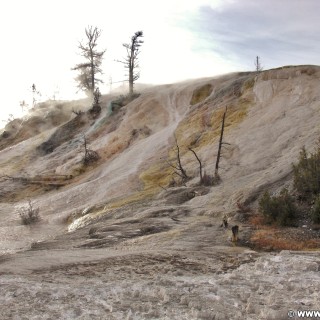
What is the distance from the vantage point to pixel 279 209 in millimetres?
13242

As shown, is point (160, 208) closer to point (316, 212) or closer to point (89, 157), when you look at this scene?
point (316, 212)

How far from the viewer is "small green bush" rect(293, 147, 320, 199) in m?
14.0

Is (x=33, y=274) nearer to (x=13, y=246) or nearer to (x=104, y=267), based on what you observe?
(x=104, y=267)

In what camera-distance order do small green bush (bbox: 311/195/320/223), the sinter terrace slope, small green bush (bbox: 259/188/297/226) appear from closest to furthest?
the sinter terrace slope, small green bush (bbox: 311/195/320/223), small green bush (bbox: 259/188/297/226)

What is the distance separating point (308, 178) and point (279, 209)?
1838 mm

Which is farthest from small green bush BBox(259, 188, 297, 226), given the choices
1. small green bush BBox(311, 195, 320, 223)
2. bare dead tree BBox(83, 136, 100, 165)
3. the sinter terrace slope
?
bare dead tree BBox(83, 136, 100, 165)

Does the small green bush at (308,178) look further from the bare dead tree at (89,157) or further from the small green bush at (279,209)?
the bare dead tree at (89,157)

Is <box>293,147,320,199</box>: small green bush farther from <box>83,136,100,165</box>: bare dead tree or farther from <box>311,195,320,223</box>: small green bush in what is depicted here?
<box>83,136,100,165</box>: bare dead tree

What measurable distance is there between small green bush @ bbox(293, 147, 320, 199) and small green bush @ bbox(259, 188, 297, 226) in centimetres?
86

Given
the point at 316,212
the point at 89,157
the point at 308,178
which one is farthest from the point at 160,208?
the point at 89,157

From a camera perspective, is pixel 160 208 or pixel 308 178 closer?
pixel 308 178

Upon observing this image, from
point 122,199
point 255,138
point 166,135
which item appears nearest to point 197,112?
point 166,135

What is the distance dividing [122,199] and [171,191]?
11.4ft

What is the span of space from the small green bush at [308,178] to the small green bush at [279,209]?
0.86 m
